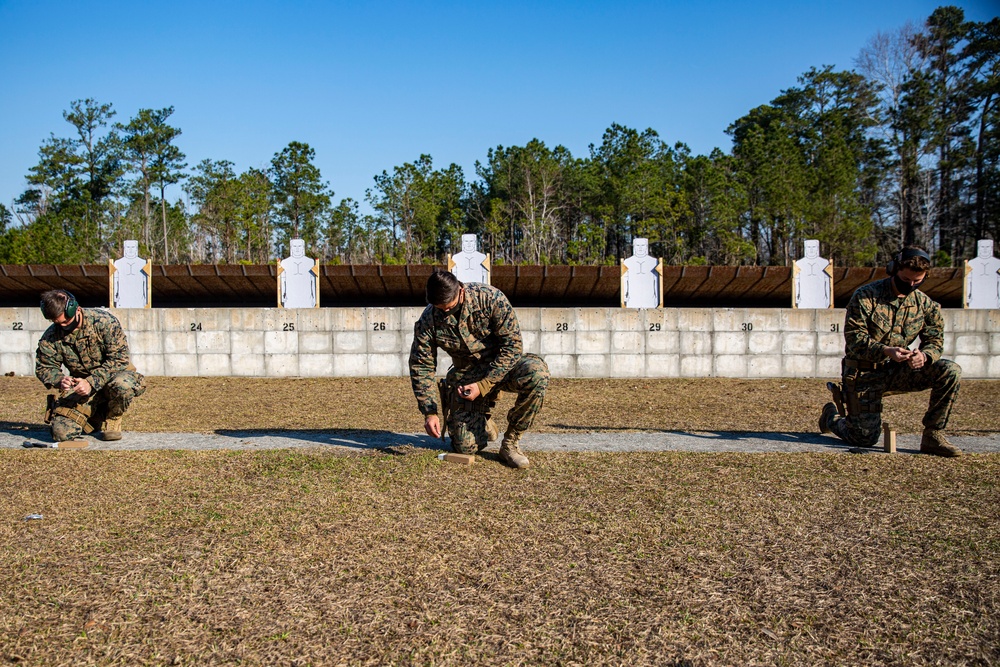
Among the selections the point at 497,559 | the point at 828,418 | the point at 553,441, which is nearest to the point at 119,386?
the point at 553,441

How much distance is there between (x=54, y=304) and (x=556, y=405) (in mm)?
6378

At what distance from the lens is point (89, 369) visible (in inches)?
270

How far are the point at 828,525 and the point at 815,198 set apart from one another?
1422 inches

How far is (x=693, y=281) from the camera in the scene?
19094 millimetres

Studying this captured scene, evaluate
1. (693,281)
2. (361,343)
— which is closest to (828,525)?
(361,343)

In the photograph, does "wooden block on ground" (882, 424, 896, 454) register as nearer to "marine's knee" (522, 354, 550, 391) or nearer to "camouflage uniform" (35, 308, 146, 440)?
"marine's knee" (522, 354, 550, 391)

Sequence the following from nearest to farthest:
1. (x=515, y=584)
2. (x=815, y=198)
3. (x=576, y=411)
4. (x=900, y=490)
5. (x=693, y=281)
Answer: (x=515, y=584) < (x=900, y=490) < (x=576, y=411) < (x=693, y=281) < (x=815, y=198)

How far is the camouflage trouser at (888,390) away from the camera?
235 inches

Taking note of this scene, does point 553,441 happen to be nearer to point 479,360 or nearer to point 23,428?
point 479,360

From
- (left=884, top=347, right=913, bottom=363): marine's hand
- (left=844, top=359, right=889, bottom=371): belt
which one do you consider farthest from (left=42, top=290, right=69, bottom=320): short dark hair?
(left=884, top=347, right=913, bottom=363): marine's hand

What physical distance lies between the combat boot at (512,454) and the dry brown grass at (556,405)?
2.21 meters

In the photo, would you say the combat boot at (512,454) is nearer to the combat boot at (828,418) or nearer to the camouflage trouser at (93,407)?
the combat boot at (828,418)

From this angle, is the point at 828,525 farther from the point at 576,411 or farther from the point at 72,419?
the point at 72,419

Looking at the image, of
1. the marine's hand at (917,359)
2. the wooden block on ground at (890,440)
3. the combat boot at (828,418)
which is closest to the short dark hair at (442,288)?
the marine's hand at (917,359)
